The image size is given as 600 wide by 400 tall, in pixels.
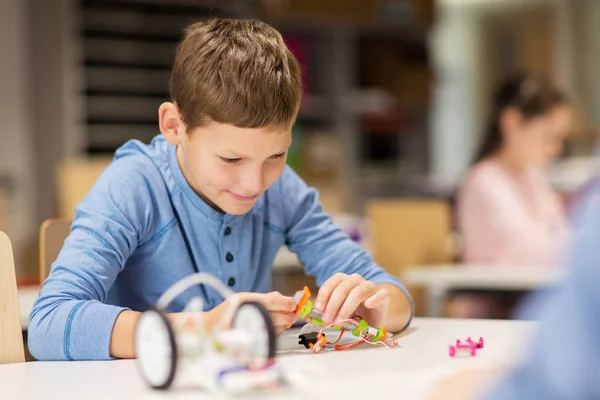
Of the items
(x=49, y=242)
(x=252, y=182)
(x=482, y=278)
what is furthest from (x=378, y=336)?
(x=482, y=278)

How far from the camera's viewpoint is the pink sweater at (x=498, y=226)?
3.27m

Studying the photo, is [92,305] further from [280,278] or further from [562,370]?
[280,278]

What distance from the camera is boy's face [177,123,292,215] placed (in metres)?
1.28

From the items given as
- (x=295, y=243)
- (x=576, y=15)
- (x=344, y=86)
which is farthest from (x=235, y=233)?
(x=576, y=15)

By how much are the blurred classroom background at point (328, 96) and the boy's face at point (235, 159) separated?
5.17 ft

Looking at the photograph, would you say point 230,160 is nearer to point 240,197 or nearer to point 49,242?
point 240,197

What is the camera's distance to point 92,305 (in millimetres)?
1229

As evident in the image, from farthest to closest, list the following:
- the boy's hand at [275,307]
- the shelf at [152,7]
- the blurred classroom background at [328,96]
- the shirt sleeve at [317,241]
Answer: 1. the shelf at [152,7]
2. the blurred classroom background at [328,96]
3. the shirt sleeve at [317,241]
4. the boy's hand at [275,307]

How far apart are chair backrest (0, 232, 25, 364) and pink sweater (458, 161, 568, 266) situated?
2283mm

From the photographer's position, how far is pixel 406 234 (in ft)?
10.8

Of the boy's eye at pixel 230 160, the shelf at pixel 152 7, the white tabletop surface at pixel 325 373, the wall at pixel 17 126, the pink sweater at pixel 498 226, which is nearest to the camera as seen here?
the white tabletop surface at pixel 325 373

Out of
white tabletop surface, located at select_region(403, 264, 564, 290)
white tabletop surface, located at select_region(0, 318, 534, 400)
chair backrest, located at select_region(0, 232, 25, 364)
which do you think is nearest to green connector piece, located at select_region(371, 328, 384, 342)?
Answer: white tabletop surface, located at select_region(0, 318, 534, 400)

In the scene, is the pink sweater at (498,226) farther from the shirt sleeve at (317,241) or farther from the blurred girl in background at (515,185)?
the shirt sleeve at (317,241)

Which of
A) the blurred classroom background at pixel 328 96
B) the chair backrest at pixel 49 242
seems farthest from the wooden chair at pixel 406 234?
the chair backrest at pixel 49 242
